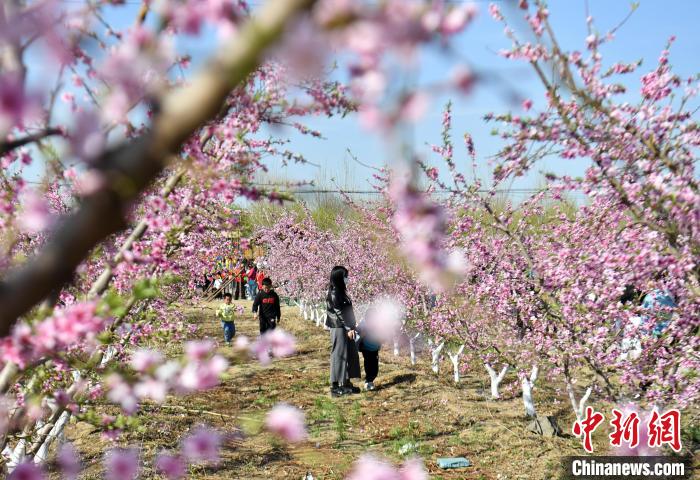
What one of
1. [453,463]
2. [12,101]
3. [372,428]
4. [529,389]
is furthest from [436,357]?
[12,101]

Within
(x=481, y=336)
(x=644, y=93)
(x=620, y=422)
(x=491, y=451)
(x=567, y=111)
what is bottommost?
(x=491, y=451)

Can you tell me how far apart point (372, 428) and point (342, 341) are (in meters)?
2.09

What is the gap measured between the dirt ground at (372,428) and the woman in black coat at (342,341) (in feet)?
1.17

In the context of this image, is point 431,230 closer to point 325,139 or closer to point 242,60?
point 242,60

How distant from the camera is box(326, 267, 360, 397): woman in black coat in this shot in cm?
973

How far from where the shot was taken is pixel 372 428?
8.09 meters

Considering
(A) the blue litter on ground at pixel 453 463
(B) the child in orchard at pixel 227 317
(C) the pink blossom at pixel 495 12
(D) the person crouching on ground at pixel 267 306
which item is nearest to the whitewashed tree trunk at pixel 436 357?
(D) the person crouching on ground at pixel 267 306

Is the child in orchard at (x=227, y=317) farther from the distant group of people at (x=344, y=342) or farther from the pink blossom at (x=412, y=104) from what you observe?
the pink blossom at (x=412, y=104)

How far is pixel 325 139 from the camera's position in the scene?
3.34 m

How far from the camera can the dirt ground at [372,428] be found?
6.55 metres

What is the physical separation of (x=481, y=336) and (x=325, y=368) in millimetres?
4328

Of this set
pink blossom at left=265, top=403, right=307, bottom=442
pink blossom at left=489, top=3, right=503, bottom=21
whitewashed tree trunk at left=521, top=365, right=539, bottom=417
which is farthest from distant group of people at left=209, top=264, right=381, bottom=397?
pink blossom at left=265, top=403, right=307, bottom=442

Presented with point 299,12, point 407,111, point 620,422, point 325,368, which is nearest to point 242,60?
point 299,12

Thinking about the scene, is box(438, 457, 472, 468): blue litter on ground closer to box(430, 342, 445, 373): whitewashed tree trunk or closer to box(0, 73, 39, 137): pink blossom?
box(430, 342, 445, 373): whitewashed tree trunk
